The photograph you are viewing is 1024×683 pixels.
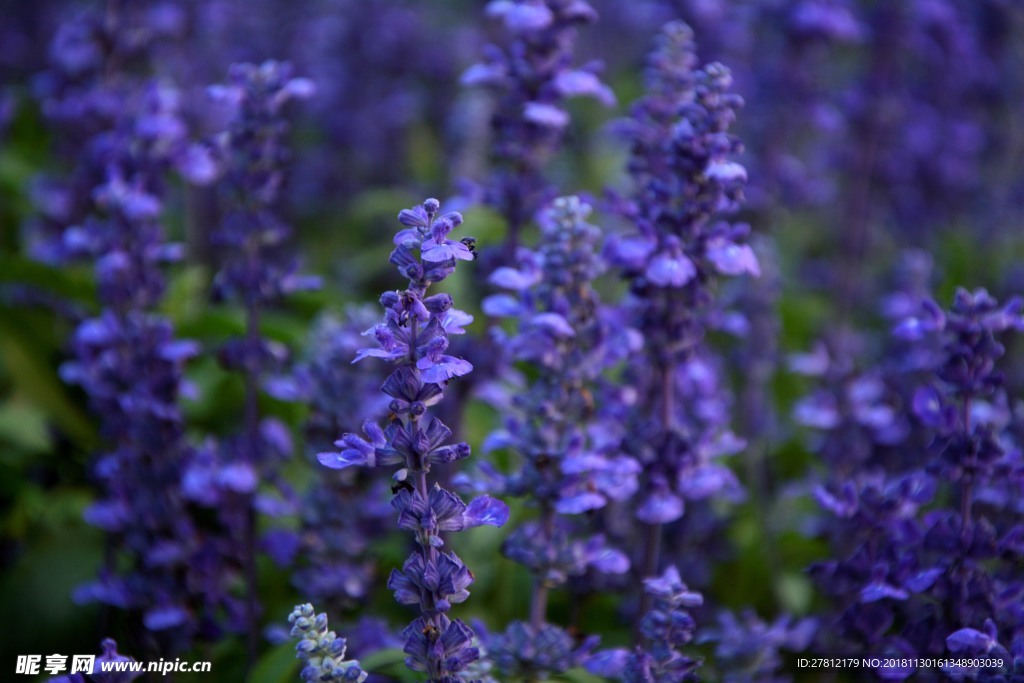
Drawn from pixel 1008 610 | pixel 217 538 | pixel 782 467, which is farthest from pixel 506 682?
pixel 782 467

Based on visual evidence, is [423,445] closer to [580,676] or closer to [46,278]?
[580,676]

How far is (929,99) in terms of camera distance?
802 centimetres

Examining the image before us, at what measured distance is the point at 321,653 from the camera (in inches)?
99.3

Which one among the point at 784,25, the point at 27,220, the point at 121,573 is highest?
the point at 784,25

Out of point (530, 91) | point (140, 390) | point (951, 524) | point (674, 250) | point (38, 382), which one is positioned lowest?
point (951, 524)

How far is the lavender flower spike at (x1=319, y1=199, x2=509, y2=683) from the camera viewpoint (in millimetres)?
2535

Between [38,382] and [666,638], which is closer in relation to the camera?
[666,638]

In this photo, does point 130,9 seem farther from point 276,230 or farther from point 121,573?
point 121,573

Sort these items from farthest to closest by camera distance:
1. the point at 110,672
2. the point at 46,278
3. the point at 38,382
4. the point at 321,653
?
the point at 46,278
the point at 38,382
the point at 110,672
the point at 321,653

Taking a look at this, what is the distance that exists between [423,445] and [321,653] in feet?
1.92

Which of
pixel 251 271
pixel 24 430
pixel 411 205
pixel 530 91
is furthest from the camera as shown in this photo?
pixel 411 205

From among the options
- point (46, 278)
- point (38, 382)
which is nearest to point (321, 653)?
point (38, 382)

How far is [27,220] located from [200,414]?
7.04 ft

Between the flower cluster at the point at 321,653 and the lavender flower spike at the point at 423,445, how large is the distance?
0.19 metres
